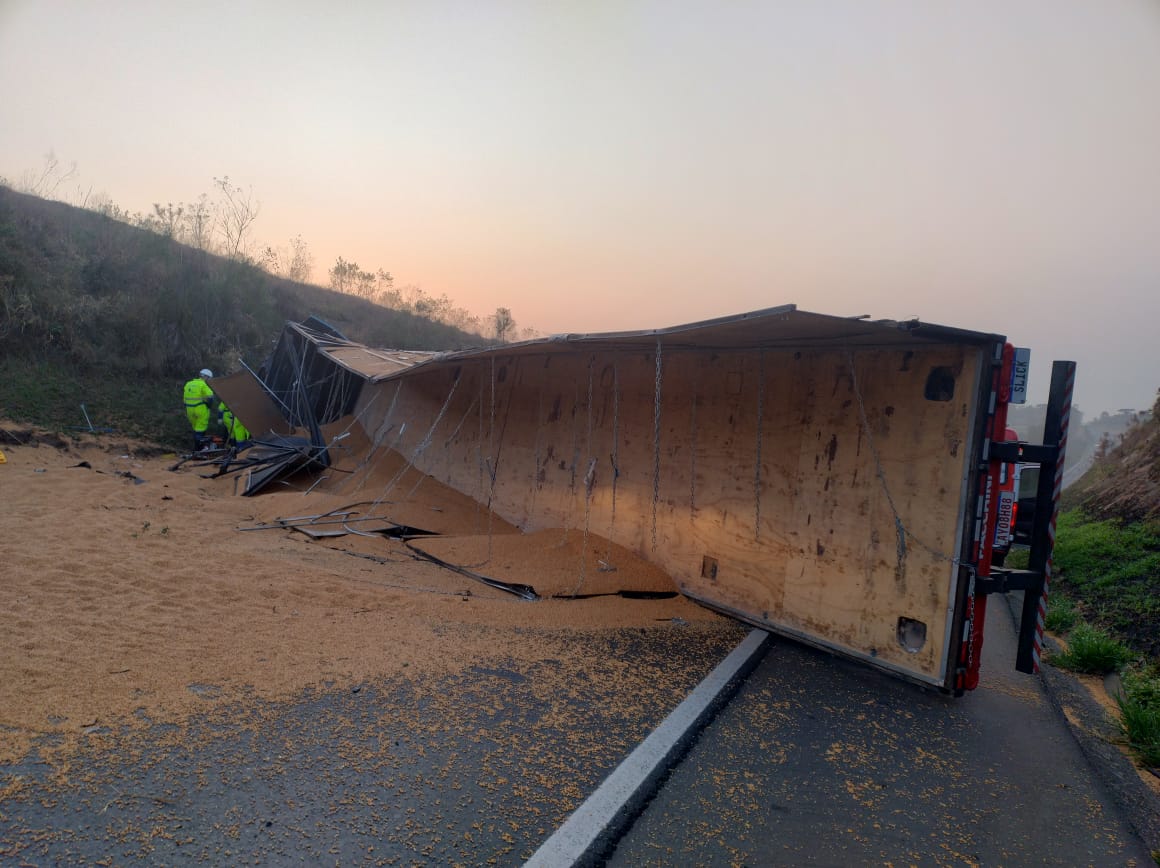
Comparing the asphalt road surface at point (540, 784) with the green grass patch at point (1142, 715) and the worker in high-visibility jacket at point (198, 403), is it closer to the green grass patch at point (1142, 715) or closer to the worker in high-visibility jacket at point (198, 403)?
the green grass patch at point (1142, 715)

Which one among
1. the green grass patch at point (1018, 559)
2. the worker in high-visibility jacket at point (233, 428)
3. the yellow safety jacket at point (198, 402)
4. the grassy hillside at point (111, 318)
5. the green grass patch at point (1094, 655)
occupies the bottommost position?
the green grass patch at point (1018, 559)

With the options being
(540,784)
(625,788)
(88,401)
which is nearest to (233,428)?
(88,401)

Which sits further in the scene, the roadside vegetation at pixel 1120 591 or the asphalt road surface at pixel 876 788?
the roadside vegetation at pixel 1120 591

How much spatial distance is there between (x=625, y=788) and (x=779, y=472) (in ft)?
11.0

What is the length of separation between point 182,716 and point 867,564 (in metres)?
4.77

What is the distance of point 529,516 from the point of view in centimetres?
886

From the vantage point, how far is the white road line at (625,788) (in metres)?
2.79

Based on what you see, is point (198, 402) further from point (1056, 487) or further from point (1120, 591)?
point (1120, 591)

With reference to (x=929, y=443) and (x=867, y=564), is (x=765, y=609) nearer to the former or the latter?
(x=867, y=564)

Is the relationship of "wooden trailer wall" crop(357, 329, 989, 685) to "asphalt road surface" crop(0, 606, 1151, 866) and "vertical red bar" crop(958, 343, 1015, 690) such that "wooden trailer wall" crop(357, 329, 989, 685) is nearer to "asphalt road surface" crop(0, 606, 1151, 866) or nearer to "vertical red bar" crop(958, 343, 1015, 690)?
"vertical red bar" crop(958, 343, 1015, 690)

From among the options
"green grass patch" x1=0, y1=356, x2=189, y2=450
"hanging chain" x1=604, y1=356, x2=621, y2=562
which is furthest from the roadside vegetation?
"green grass patch" x1=0, y1=356, x2=189, y2=450

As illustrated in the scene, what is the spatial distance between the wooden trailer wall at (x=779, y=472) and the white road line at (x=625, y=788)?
126 centimetres

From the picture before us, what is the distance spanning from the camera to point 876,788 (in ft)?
11.5

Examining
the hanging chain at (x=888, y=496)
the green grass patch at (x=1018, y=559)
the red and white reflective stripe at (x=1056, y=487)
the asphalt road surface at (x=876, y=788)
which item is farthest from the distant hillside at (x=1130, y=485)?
the asphalt road surface at (x=876, y=788)
